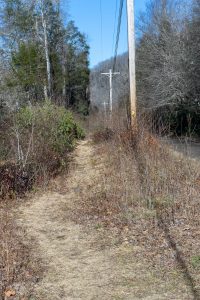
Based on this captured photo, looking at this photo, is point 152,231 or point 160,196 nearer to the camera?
point 152,231

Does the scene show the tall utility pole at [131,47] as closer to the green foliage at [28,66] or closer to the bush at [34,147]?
the bush at [34,147]

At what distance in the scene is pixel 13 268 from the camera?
477 centimetres

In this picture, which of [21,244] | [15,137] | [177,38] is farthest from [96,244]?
[177,38]

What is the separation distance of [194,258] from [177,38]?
20117 millimetres

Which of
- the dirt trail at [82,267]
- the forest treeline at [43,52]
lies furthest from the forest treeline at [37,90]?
the dirt trail at [82,267]

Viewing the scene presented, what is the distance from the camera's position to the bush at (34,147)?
9.39m

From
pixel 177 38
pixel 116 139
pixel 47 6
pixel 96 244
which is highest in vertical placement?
pixel 47 6

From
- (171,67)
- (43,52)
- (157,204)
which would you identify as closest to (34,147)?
(157,204)

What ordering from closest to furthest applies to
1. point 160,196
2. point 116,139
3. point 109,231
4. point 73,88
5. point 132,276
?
point 132,276 → point 109,231 → point 160,196 → point 116,139 → point 73,88

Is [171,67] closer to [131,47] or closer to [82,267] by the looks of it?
[131,47]

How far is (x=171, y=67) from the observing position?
73.6 feet

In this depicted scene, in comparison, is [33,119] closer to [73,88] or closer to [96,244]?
[96,244]

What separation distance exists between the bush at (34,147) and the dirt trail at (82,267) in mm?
1696

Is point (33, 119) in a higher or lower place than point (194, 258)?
higher
